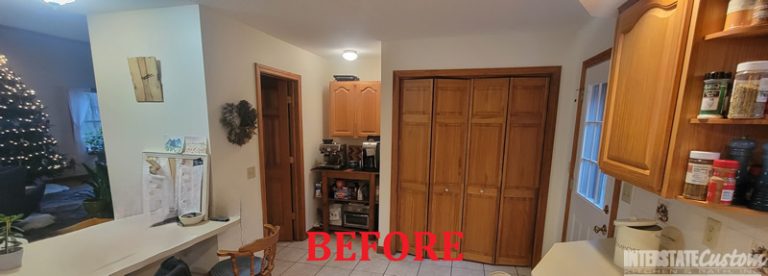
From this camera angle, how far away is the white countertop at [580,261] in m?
1.11

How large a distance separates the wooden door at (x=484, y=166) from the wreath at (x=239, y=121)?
1.95 metres

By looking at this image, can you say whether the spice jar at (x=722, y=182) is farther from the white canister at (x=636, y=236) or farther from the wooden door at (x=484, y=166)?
the wooden door at (x=484, y=166)

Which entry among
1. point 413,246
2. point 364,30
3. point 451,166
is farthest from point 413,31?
point 413,246

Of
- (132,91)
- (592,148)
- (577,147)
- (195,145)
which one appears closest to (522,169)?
(577,147)

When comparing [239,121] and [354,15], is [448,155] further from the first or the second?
[239,121]

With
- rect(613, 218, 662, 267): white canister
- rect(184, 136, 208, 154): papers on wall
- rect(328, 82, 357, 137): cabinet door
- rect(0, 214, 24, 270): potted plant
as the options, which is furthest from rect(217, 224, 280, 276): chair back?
rect(613, 218, 662, 267): white canister

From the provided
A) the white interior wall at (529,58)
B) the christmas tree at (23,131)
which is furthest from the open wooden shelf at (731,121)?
the christmas tree at (23,131)

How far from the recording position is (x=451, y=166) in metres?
2.48

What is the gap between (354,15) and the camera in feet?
6.11

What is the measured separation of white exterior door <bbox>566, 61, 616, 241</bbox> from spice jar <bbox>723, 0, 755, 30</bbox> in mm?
983

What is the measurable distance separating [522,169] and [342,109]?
6.98ft

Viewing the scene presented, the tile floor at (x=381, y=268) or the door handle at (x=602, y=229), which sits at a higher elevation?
the door handle at (x=602, y=229)

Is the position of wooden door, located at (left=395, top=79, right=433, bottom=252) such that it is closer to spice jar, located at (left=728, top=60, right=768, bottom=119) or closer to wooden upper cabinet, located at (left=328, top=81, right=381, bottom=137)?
wooden upper cabinet, located at (left=328, top=81, right=381, bottom=137)

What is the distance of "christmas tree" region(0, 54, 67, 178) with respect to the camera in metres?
2.66
